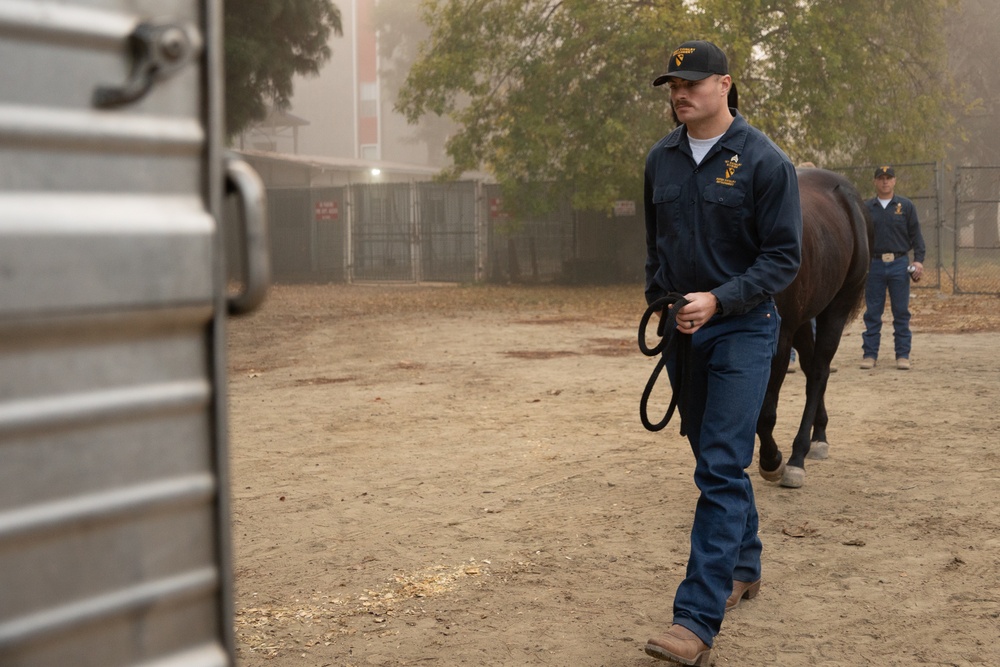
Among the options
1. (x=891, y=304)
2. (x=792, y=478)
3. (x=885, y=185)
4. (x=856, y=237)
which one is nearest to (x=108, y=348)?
(x=792, y=478)

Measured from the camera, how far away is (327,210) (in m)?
31.0

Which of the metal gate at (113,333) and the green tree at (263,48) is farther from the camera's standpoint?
the green tree at (263,48)

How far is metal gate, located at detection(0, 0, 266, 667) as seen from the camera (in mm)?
1394

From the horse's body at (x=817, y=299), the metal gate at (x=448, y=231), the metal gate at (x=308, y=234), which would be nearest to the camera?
the horse's body at (x=817, y=299)

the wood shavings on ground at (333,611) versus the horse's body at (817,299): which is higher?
the horse's body at (817,299)

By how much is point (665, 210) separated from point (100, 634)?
294cm

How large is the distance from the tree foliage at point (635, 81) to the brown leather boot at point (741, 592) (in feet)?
Result: 59.4

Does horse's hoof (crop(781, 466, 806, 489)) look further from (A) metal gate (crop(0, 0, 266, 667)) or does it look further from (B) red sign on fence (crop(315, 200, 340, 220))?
(B) red sign on fence (crop(315, 200, 340, 220))

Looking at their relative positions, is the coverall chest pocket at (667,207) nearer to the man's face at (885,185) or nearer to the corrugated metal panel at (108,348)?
the corrugated metal panel at (108,348)

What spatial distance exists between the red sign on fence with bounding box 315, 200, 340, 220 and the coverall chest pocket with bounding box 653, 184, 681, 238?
27426 millimetres

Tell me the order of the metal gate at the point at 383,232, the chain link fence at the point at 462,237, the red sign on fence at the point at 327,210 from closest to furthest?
1. the chain link fence at the point at 462,237
2. the metal gate at the point at 383,232
3. the red sign on fence at the point at 327,210

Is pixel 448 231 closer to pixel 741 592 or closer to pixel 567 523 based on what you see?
pixel 567 523

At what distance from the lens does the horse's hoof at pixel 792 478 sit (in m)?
6.29

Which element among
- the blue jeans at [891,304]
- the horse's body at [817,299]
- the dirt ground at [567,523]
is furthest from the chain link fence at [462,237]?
the horse's body at [817,299]
